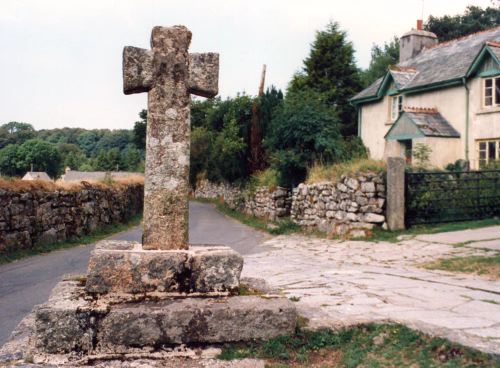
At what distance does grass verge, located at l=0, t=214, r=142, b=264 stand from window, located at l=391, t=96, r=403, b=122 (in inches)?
603

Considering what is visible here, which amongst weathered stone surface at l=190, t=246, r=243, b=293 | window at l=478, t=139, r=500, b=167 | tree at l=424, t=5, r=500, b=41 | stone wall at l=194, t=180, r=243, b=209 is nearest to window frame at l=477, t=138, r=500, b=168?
window at l=478, t=139, r=500, b=167

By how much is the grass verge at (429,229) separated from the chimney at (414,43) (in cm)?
1873

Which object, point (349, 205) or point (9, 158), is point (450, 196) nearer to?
point (349, 205)

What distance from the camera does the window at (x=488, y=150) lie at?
64.8 feet

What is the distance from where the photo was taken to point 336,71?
108ft

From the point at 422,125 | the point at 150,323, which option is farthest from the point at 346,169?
the point at 150,323

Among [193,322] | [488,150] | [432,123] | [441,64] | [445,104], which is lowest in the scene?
[193,322]

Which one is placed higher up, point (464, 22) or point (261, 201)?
point (464, 22)

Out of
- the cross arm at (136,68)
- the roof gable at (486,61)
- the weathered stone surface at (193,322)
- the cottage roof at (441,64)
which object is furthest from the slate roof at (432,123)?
the weathered stone surface at (193,322)

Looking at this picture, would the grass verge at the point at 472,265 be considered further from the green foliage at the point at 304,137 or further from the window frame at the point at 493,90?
the window frame at the point at 493,90

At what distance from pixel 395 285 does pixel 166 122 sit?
145 inches

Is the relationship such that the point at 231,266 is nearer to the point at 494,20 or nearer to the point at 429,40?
the point at 429,40

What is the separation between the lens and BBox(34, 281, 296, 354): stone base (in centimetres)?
351

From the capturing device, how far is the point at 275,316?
12.5 feet
